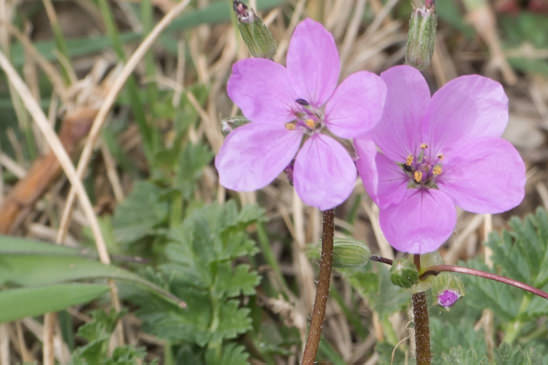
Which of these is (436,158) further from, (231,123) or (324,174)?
(231,123)

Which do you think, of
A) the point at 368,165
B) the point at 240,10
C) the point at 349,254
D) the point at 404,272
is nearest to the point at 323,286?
the point at 349,254

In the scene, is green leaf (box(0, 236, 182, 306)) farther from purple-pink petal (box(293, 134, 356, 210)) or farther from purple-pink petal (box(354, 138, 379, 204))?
purple-pink petal (box(354, 138, 379, 204))

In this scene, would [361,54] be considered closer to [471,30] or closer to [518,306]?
[471,30]

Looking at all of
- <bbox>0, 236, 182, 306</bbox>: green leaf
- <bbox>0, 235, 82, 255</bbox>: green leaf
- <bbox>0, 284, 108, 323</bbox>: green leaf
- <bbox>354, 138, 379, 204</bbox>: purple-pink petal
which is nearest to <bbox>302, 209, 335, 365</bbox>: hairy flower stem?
<bbox>354, 138, 379, 204</bbox>: purple-pink petal

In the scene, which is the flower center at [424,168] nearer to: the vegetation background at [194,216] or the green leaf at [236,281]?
the vegetation background at [194,216]

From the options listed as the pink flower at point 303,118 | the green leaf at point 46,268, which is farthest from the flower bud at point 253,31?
the green leaf at point 46,268
